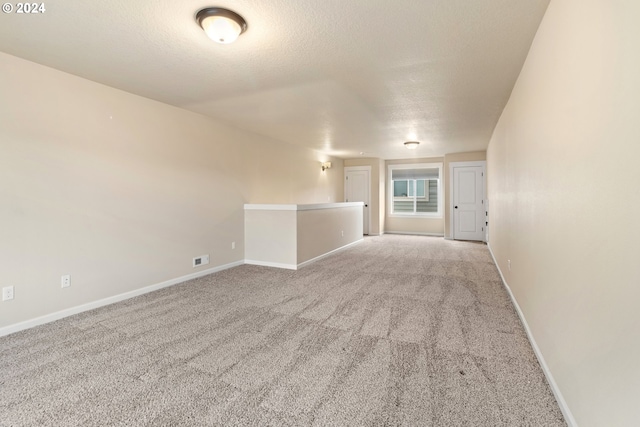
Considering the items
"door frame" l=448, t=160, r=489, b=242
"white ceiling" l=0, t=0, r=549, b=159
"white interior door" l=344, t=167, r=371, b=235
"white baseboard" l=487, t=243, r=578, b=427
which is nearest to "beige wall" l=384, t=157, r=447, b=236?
"door frame" l=448, t=160, r=489, b=242

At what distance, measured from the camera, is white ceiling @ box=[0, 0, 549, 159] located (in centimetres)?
189

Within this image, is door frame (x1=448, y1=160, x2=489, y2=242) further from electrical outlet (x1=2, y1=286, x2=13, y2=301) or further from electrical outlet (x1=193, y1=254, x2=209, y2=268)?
electrical outlet (x1=2, y1=286, x2=13, y2=301)

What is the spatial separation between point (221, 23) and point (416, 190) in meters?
8.01

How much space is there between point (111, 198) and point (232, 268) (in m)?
2.07

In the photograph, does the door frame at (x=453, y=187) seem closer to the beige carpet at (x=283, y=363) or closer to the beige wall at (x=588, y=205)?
the beige carpet at (x=283, y=363)

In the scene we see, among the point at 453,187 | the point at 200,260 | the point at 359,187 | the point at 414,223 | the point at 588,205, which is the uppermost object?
the point at 359,187

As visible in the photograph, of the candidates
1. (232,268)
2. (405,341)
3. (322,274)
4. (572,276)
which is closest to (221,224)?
(232,268)

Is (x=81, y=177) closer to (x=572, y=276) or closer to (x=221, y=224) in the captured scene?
(x=221, y=224)

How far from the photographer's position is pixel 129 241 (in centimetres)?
332

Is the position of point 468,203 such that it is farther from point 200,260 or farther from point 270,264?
point 200,260

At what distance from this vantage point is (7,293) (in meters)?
2.45

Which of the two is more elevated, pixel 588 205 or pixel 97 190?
pixel 97 190

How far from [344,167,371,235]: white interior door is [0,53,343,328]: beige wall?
16.3 feet

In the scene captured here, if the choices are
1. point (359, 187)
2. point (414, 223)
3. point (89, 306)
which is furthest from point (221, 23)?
point (414, 223)
